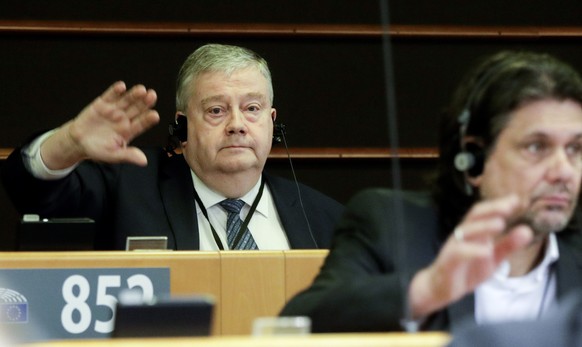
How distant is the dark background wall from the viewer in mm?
3430

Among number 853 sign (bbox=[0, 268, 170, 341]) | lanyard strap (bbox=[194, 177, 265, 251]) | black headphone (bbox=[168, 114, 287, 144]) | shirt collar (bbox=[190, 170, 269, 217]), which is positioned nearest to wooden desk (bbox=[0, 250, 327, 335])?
number 853 sign (bbox=[0, 268, 170, 341])

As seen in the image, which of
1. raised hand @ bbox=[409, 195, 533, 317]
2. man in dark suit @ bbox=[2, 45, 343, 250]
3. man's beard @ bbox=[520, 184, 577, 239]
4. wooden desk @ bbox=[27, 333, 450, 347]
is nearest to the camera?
wooden desk @ bbox=[27, 333, 450, 347]

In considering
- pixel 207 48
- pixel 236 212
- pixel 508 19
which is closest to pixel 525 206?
pixel 236 212

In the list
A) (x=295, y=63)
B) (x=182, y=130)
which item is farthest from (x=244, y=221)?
(x=295, y=63)

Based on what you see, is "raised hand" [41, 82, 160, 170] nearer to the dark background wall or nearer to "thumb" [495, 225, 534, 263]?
"thumb" [495, 225, 534, 263]

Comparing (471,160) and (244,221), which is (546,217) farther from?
(244,221)

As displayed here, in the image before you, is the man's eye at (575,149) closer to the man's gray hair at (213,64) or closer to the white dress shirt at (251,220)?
the white dress shirt at (251,220)

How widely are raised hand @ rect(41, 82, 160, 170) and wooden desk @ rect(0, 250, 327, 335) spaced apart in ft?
0.76

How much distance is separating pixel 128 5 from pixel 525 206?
7.09ft

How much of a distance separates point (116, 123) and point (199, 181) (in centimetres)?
58

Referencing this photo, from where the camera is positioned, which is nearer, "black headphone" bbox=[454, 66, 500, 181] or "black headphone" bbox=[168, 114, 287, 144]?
"black headphone" bbox=[454, 66, 500, 181]

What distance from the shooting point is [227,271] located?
2.15m

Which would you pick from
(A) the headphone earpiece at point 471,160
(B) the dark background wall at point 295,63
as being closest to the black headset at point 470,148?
(A) the headphone earpiece at point 471,160

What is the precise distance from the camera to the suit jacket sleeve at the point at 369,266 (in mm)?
1511
